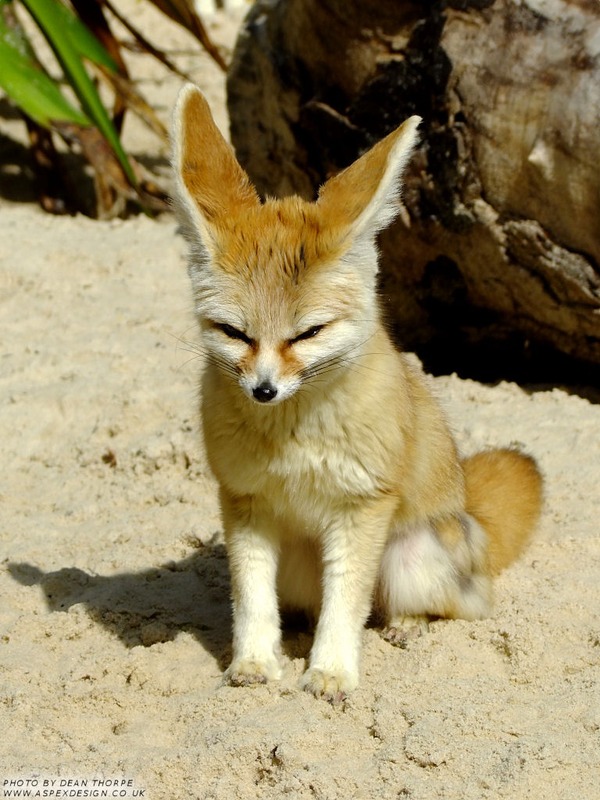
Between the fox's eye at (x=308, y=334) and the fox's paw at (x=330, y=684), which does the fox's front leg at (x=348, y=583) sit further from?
the fox's eye at (x=308, y=334)

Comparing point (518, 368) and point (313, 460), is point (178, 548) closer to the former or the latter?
point (313, 460)

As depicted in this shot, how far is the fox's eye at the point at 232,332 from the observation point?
3466 mm

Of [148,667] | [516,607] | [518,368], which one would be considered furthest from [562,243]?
[148,667]

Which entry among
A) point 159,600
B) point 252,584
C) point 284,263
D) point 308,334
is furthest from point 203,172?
point 159,600

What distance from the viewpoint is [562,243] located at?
5.47 m

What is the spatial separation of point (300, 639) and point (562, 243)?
2.44 meters

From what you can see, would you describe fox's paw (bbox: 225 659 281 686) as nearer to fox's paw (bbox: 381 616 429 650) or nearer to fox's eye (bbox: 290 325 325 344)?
fox's paw (bbox: 381 616 429 650)

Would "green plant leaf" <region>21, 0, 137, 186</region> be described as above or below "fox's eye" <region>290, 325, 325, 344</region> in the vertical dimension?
above

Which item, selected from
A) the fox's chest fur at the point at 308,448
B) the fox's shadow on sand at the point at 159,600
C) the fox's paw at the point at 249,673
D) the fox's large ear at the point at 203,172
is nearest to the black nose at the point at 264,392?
the fox's chest fur at the point at 308,448

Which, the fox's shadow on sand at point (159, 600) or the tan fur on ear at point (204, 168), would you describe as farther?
the fox's shadow on sand at point (159, 600)

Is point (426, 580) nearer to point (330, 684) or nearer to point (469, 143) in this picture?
point (330, 684)

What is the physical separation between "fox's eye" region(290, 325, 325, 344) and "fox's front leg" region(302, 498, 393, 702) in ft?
2.17

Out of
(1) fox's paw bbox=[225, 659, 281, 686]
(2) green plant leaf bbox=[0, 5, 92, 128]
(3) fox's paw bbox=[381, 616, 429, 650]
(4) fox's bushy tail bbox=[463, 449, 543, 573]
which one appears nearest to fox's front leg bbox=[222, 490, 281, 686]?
(1) fox's paw bbox=[225, 659, 281, 686]

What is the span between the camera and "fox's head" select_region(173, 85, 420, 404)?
11.2 ft
